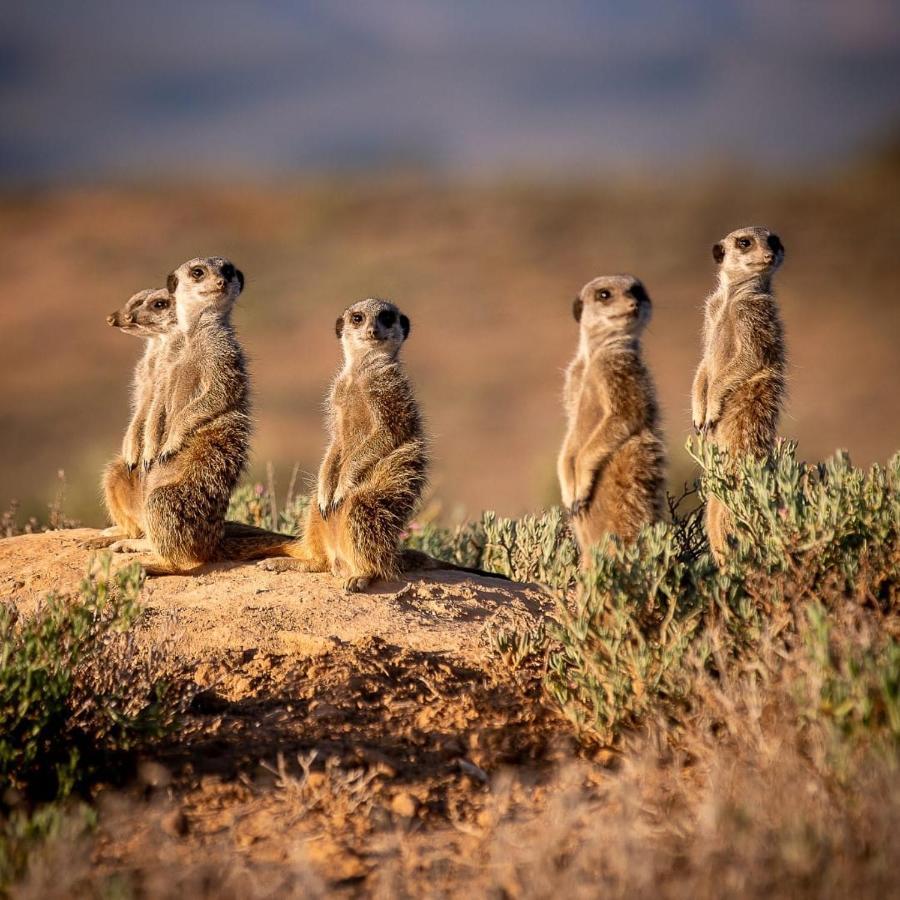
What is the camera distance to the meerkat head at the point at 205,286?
6301mm

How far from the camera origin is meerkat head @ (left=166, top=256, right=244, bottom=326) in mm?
6301

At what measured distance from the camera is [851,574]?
433cm

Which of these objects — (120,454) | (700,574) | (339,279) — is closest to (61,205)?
(339,279)

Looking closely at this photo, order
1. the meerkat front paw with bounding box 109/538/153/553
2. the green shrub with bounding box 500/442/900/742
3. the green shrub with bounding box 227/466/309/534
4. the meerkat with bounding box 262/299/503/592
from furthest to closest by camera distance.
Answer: the green shrub with bounding box 227/466/309/534
the meerkat front paw with bounding box 109/538/153/553
the meerkat with bounding box 262/299/503/592
the green shrub with bounding box 500/442/900/742

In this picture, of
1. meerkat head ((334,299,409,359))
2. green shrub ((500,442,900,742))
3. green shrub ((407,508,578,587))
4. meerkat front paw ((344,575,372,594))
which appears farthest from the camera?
green shrub ((407,508,578,587))

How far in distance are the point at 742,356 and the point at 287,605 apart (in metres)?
2.73

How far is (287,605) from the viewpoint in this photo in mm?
5281

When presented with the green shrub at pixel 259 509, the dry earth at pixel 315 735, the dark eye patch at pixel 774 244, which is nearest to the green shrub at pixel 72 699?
the dry earth at pixel 315 735

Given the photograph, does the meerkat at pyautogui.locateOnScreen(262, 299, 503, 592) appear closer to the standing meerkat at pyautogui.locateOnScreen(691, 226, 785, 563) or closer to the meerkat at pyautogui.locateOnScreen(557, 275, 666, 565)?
the meerkat at pyautogui.locateOnScreen(557, 275, 666, 565)

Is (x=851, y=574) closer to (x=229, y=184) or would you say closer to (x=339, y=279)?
(x=339, y=279)

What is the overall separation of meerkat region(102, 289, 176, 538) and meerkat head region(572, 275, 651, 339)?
2262 millimetres

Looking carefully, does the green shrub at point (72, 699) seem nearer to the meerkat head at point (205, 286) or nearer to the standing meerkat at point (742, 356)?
the meerkat head at point (205, 286)

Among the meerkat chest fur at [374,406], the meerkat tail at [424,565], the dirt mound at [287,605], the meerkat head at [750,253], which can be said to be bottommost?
the dirt mound at [287,605]

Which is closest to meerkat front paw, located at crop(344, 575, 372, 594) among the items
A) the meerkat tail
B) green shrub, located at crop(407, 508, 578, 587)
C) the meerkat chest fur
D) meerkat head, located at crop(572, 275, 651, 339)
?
the meerkat tail
